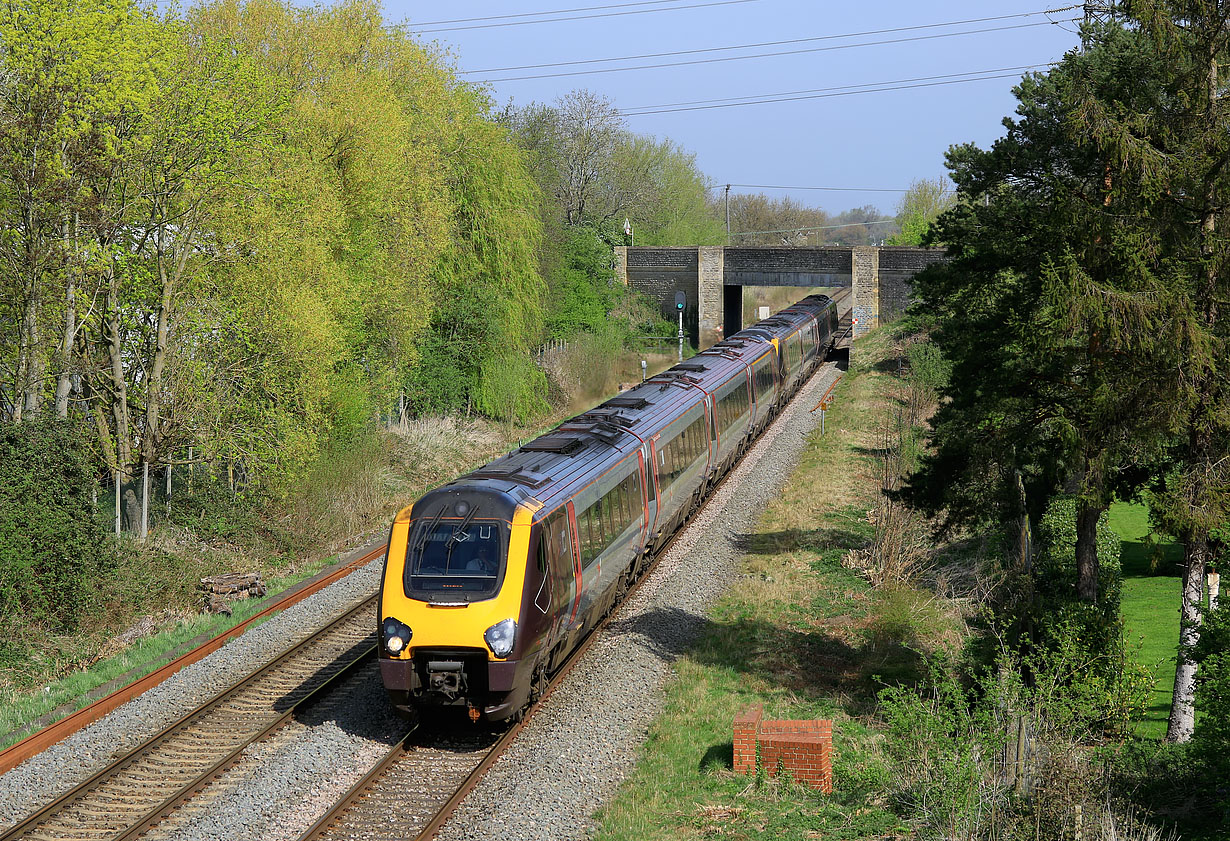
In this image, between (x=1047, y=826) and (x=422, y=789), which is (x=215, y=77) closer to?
(x=422, y=789)

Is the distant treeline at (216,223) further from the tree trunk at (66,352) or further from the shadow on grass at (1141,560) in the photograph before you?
the shadow on grass at (1141,560)

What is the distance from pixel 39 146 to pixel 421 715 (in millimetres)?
11499

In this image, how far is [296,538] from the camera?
23.2 meters

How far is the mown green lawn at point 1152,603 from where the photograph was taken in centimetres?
1366

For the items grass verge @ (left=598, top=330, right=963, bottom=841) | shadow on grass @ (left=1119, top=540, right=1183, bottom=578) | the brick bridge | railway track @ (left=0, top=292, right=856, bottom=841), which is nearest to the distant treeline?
railway track @ (left=0, top=292, right=856, bottom=841)

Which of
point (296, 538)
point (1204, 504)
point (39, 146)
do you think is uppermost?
point (39, 146)

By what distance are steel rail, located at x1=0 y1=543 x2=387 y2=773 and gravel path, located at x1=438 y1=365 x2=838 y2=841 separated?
5335mm

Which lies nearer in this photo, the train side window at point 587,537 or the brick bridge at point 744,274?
the train side window at point 587,537

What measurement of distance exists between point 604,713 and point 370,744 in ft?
9.00

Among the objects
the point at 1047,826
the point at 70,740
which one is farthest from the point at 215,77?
the point at 1047,826

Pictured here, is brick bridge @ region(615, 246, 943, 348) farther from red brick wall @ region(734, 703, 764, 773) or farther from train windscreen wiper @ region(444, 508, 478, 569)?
red brick wall @ region(734, 703, 764, 773)

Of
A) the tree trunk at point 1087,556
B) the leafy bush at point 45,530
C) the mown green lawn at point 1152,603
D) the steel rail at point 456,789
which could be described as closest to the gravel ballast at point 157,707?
the leafy bush at point 45,530

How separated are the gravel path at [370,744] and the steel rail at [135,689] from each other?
260 mm

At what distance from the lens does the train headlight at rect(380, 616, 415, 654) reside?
11.4 m
